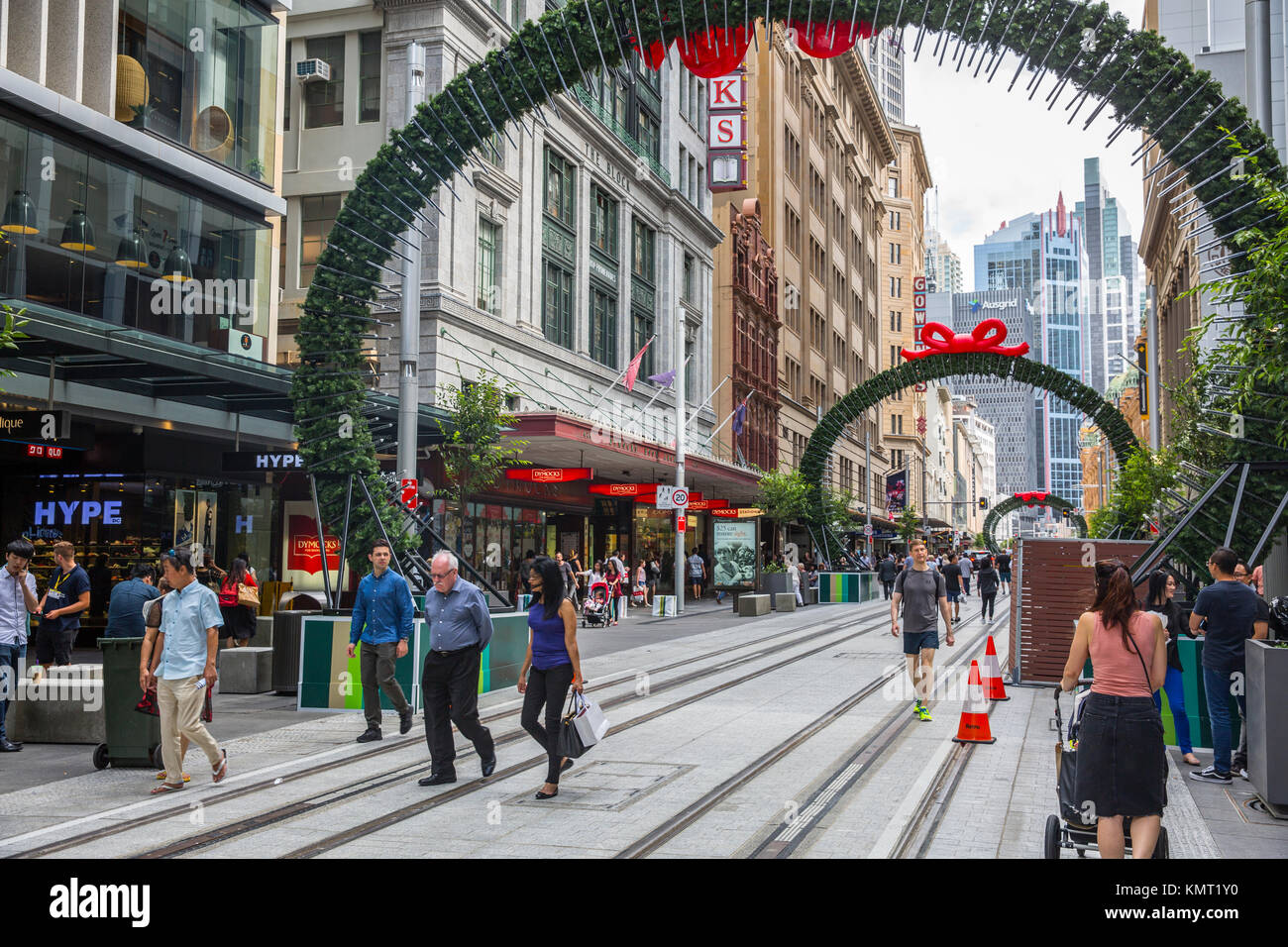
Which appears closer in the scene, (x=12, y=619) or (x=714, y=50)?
(x=12, y=619)

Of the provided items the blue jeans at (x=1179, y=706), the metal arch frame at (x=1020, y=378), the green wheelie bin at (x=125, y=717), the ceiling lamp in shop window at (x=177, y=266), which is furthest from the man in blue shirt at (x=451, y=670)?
the metal arch frame at (x=1020, y=378)

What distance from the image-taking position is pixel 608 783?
30.7 feet

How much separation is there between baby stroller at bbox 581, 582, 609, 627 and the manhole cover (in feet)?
59.9

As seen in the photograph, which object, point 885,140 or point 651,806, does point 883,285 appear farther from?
point 651,806

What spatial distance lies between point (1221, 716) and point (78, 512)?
1907 centimetres

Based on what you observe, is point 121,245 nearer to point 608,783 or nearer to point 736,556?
point 608,783

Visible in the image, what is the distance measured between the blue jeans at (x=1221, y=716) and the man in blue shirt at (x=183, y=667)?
793 centimetres

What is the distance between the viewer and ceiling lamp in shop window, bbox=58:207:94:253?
1972cm

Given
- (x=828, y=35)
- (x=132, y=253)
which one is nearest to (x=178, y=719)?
(x=828, y=35)

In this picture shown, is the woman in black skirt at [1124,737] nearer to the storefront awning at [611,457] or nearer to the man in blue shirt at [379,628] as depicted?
the man in blue shirt at [379,628]

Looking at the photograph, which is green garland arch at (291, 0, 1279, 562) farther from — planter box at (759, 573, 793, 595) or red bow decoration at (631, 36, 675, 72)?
planter box at (759, 573, 793, 595)

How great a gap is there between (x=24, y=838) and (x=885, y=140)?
10297cm

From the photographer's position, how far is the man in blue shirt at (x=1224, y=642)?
31.3ft
